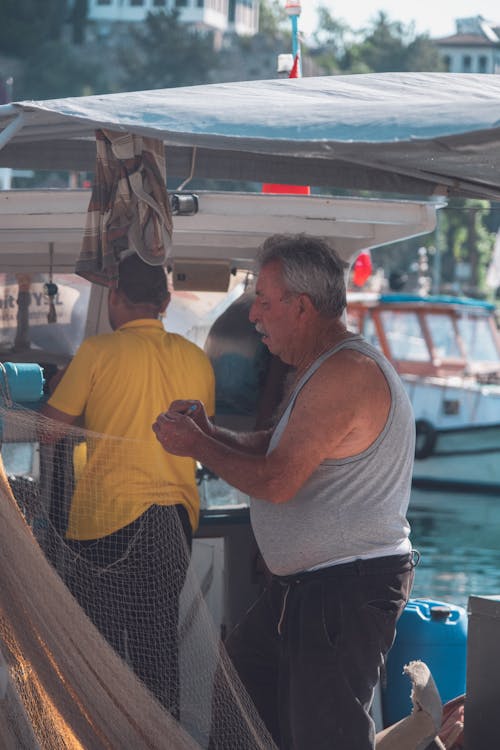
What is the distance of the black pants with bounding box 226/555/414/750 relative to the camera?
297cm

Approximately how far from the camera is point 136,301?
13.0ft

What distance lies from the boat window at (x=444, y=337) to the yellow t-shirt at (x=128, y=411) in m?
16.8

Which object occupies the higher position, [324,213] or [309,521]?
[324,213]

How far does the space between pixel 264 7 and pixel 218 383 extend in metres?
130

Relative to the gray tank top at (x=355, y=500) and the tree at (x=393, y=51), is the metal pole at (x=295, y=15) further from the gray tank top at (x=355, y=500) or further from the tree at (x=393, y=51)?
the tree at (x=393, y=51)

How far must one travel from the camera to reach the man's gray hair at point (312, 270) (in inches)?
121

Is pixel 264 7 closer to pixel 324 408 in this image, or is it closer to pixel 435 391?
pixel 435 391

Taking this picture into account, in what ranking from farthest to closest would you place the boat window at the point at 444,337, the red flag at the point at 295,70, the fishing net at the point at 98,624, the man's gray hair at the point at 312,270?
the boat window at the point at 444,337, the red flag at the point at 295,70, the man's gray hair at the point at 312,270, the fishing net at the point at 98,624

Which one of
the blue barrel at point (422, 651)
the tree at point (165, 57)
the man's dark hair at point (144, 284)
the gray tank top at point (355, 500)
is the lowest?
the blue barrel at point (422, 651)

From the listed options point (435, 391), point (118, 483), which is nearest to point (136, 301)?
point (118, 483)

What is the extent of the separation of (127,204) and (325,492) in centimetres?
106

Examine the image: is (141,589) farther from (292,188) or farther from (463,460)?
(463,460)

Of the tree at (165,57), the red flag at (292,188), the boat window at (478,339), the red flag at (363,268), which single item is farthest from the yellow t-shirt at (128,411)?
the tree at (165,57)

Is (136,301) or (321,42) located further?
(321,42)
